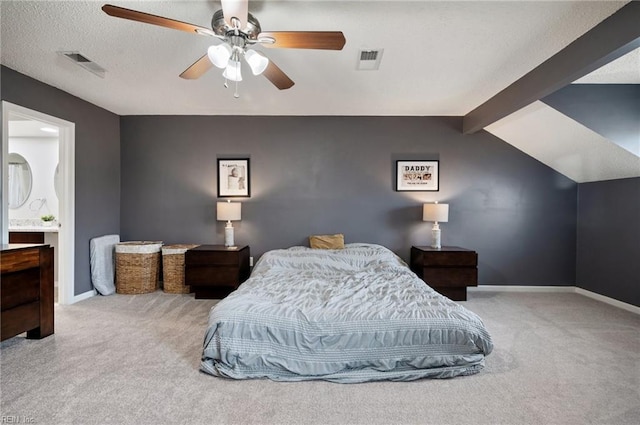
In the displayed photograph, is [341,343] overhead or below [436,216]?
below

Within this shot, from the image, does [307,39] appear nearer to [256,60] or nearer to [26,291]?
[256,60]

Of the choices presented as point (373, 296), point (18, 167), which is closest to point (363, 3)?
point (373, 296)

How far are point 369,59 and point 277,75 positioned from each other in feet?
2.97

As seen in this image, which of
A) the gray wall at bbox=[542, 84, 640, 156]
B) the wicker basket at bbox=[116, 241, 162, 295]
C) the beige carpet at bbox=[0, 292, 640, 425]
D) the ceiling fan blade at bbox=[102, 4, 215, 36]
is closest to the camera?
the ceiling fan blade at bbox=[102, 4, 215, 36]

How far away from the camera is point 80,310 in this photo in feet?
11.3

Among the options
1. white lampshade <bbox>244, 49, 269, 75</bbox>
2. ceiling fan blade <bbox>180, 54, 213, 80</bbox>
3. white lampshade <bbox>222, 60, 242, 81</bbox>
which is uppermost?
ceiling fan blade <bbox>180, 54, 213, 80</bbox>

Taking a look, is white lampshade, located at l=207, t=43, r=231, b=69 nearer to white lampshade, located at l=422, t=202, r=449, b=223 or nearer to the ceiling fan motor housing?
the ceiling fan motor housing

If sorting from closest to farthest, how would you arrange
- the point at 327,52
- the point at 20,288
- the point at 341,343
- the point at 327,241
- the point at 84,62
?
the point at 341,343 → the point at 20,288 → the point at 327,52 → the point at 84,62 → the point at 327,241

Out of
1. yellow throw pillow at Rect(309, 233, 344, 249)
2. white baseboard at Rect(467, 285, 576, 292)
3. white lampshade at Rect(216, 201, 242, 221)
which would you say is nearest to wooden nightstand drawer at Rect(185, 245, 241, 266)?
white lampshade at Rect(216, 201, 242, 221)

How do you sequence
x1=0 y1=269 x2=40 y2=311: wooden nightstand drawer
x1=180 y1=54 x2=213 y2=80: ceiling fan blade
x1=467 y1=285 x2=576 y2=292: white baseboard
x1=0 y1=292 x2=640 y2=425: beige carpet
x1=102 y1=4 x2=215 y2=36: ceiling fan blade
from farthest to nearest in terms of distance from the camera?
x1=467 y1=285 x2=576 y2=292: white baseboard < x1=0 y1=269 x2=40 y2=311: wooden nightstand drawer < x1=180 y1=54 x2=213 y2=80: ceiling fan blade < x1=0 y1=292 x2=640 y2=425: beige carpet < x1=102 y1=4 x2=215 y2=36: ceiling fan blade

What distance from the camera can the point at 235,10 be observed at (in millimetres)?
1685

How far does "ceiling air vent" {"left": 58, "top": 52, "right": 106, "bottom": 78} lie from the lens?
8.84 feet

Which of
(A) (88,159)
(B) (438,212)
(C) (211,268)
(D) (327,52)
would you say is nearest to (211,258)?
(C) (211,268)

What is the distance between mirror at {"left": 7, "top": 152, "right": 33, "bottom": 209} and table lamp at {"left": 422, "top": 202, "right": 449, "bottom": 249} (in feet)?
20.0
